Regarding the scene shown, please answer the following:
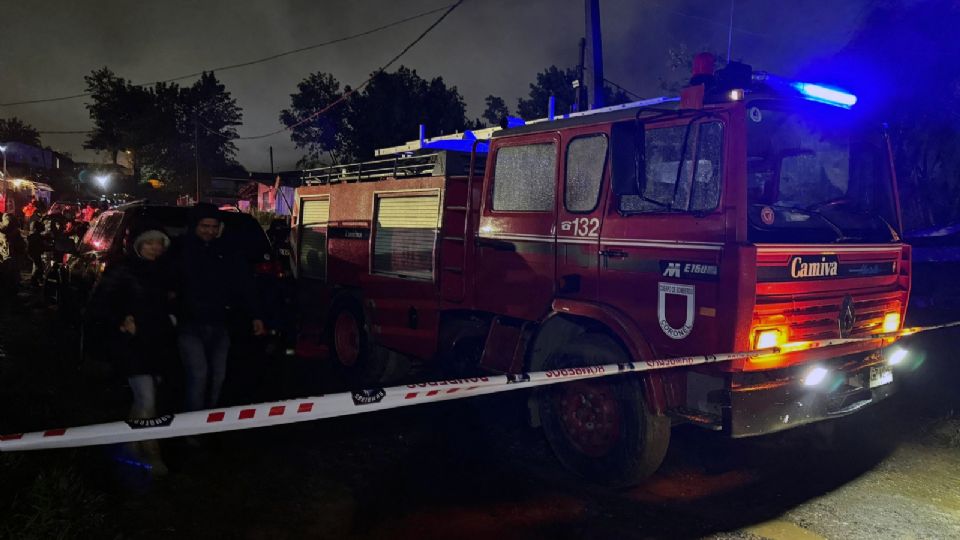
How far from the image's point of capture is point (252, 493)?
4.16m

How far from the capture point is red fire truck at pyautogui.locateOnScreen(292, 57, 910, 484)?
149 inches

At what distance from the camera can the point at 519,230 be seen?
16.4 ft

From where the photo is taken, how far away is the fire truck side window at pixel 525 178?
4848 millimetres

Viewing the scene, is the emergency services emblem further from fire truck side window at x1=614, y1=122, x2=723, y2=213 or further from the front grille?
fire truck side window at x1=614, y1=122, x2=723, y2=213

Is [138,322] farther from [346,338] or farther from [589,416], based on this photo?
[346,338]

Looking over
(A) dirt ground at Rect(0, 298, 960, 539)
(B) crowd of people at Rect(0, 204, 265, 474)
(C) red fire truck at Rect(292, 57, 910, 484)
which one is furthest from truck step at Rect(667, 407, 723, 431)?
(B) crowd of people at Rect(0, 204, 265, 474)

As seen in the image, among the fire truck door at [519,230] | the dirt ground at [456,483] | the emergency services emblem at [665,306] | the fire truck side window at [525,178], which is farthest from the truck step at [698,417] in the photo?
the fire truck side window at [525,178]

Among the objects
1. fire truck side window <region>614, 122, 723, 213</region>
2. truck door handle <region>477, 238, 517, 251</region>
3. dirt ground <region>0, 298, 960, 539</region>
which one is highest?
fire truck side window <region>614, 122, 723, 213</region>

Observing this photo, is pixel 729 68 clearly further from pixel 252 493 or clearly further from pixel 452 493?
pixel 252 493

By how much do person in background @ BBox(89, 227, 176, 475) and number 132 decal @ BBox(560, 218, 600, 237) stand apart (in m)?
2.97

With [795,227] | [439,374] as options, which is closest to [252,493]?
[439,374]

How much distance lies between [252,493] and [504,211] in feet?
9.21

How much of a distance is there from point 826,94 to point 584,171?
5.61 ft

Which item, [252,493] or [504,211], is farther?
[504,211]
